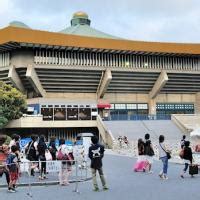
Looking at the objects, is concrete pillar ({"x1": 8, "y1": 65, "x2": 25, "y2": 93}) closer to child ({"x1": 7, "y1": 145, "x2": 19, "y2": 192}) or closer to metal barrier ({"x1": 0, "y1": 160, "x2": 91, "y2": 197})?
metal barrier ({"x1": 0, "y1": 160, "x2": 91, "y2": 197})

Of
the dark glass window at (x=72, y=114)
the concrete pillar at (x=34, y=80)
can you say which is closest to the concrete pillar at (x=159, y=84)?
the dark glass window at (x=72, y=114)

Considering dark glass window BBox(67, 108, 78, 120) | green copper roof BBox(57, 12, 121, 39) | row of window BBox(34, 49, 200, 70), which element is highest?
green copper roof BBox(57, 12, 121, 39)

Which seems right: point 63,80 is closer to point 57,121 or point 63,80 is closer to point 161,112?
point 57,121

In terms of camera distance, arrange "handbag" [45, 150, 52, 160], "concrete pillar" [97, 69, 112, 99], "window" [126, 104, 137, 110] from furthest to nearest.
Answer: "window" [126, 104, 137, 110] < "concrete pillar" [97, 69, 112, 99] < "handbag" [45, 150, 52, 160]

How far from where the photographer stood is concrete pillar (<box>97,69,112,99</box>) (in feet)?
190

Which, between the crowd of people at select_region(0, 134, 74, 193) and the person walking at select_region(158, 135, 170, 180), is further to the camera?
the person walking at select_region(158, 135, 170, 180)

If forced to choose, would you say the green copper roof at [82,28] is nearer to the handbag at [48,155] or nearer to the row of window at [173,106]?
the row of window at [173,106]

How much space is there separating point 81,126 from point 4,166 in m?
43.0

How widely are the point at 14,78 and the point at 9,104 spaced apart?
26.8 feet

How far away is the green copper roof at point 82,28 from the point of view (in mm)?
80625

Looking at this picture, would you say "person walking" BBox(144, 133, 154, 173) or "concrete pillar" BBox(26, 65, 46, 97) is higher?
"concrete pillar" BBox(26, 65, 46, 97)

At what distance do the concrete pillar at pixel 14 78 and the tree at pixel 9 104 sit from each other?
5853 millimetres

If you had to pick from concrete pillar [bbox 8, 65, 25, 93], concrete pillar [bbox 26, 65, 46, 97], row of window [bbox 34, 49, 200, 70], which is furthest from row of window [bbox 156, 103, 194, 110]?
concrete pillar [bbox 8, 65, 25, 93]

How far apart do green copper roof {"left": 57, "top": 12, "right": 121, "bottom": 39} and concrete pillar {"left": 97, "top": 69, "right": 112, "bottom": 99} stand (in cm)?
1970
